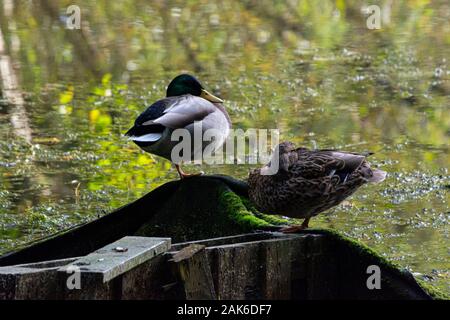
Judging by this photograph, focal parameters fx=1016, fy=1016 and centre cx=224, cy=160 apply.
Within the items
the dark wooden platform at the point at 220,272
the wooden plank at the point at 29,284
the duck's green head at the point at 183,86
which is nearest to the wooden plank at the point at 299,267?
the dark wooden platform at the point at 220,272

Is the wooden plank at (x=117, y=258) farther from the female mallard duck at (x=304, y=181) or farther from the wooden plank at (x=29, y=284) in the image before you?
the female mallard duck at (x=304, y=181)

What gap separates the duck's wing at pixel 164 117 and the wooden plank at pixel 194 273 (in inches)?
79.0

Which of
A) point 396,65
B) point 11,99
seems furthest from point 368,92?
point 11,99

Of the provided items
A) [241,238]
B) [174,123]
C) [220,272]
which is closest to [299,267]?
[241,238]

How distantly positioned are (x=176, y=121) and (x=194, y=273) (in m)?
2.16

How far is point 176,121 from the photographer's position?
6383 millimetres

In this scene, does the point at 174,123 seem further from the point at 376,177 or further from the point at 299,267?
the point at 299,267

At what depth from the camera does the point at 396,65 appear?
1196 cm

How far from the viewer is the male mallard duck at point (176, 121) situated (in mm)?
6324

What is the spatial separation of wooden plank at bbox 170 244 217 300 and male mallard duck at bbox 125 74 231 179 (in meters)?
1.82

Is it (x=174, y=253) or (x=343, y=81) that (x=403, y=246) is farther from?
Answer: (x=343, y=81)

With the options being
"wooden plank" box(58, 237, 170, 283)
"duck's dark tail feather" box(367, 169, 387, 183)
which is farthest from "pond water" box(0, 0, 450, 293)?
"wooden plank" box(58, 237, 170, 283)

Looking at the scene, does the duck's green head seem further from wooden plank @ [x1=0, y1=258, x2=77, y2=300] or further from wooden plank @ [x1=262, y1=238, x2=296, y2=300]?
wooden plank @ [x1=0, y1=258, x2=77, y2=300]
